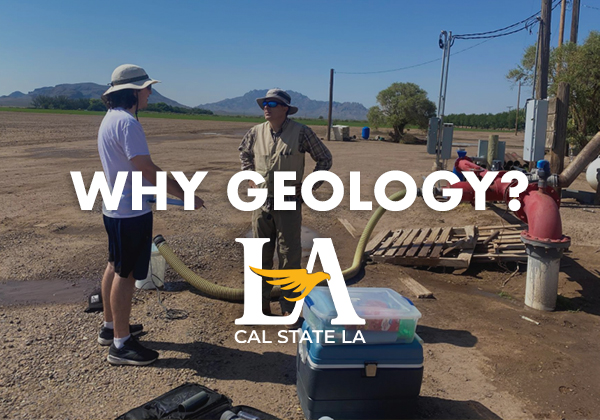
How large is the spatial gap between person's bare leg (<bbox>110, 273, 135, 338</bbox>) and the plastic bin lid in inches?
53.1

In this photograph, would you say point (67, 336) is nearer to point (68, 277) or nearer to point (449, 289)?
point (68, 277)

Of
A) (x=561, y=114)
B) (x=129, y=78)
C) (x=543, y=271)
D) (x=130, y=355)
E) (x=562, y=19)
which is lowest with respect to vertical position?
(x=130, y=355)

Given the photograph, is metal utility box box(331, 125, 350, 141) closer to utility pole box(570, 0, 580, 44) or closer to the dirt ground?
utility pole box(570, 0, 580, 44)

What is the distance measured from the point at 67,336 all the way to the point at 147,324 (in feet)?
2.12

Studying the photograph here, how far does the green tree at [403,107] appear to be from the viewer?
38125 mm

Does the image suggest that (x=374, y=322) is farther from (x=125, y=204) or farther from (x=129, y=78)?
(x=129, y=78)

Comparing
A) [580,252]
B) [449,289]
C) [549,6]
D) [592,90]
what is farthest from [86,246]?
[592,90]

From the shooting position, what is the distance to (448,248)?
6531 millimetres

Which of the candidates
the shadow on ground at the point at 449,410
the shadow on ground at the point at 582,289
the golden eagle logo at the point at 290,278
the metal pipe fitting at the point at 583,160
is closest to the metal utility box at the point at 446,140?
A: the metal pipe fitting at the point at 583,160

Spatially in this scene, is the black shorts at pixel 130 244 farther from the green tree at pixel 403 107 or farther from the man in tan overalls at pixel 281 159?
the green tree at pixel 403 107

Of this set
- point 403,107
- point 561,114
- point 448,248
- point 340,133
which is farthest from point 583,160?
point 403,107

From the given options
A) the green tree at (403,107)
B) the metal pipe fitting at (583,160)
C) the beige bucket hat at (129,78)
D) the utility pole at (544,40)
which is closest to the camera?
the beige bucket hat at (129,78)

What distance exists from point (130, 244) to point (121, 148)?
2.23 ft

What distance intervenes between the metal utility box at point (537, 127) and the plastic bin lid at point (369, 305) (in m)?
6.27
